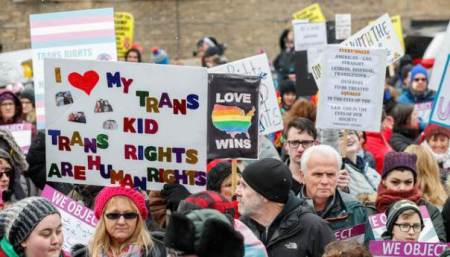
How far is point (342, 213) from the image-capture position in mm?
8891

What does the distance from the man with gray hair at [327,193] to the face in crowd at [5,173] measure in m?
2.14

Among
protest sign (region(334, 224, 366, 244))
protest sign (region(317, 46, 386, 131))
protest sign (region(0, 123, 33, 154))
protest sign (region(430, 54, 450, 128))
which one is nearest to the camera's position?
protest sign (region(334, 224, 366, 244))

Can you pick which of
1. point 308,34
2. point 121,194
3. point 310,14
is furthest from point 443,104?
point 310,14

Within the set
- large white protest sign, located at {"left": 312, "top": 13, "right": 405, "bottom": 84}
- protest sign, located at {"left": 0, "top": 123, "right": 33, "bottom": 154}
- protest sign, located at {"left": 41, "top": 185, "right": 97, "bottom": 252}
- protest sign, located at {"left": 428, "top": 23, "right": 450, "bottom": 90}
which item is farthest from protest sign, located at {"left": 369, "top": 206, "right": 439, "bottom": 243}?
protest sign, located at {"left": 0, "top": 123, "right": 33, "bottom": 154}

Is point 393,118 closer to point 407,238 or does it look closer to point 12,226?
point 407,238

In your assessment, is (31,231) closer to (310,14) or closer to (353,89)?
(353,89)

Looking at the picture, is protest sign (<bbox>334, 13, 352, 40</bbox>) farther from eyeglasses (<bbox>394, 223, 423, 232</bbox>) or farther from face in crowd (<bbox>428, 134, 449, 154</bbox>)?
eyeglasses (<bbox>394, 223, 423, 232</bbox>)

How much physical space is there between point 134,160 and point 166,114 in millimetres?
367

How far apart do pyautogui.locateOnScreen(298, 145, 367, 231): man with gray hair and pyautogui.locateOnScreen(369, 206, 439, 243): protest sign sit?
0.17 metres

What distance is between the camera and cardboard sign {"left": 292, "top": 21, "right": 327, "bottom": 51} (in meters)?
17.7

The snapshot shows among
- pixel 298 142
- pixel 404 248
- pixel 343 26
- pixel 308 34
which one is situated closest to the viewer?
pixel 404 248

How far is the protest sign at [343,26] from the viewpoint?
18.0m

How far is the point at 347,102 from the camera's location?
10.9 metres

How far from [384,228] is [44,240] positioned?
256 centimetres
